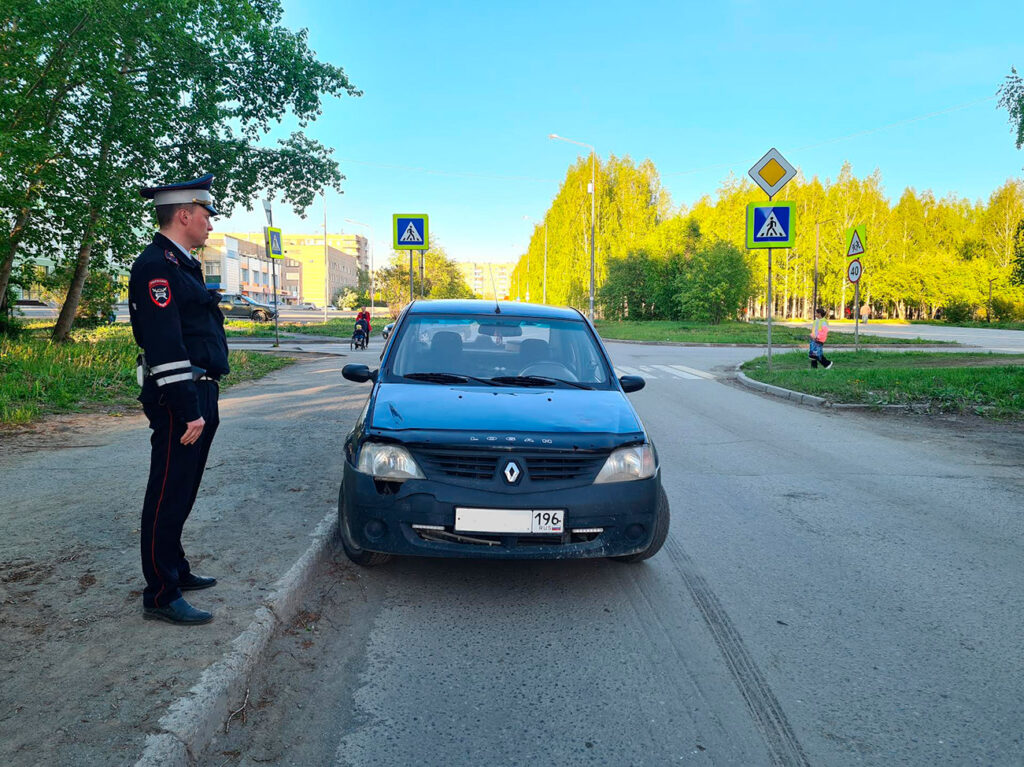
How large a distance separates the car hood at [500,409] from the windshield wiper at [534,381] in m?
0.12

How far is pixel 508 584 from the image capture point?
4031mm

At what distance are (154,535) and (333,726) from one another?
4.19 ft

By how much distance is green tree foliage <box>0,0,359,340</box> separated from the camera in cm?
1138

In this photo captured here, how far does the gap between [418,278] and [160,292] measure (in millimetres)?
50914

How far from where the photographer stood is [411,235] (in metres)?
15.3

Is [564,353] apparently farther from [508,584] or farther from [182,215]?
[182,215]

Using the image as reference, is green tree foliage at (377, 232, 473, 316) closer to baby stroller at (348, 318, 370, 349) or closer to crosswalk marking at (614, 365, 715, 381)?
baby stroller at (348, 318, 370, 349)

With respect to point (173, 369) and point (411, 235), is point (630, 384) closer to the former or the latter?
point (173, 369)

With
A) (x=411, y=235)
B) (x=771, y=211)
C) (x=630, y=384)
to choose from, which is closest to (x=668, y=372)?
(x=771, y=211)

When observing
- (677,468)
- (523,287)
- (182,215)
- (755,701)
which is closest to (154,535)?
(182,215)

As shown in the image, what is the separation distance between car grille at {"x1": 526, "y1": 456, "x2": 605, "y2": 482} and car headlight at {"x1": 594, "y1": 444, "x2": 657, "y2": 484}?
0.15 ft

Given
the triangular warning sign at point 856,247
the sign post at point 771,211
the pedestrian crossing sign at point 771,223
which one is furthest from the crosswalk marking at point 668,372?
the triangular warning sign at point 856,247

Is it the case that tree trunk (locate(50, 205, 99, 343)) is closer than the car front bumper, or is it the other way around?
the car front bumper

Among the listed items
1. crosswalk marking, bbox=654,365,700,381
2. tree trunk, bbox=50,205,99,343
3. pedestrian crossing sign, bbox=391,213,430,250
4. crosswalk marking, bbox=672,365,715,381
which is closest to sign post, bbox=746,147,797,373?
crosswalk marking, bbox=672,365,715,381
